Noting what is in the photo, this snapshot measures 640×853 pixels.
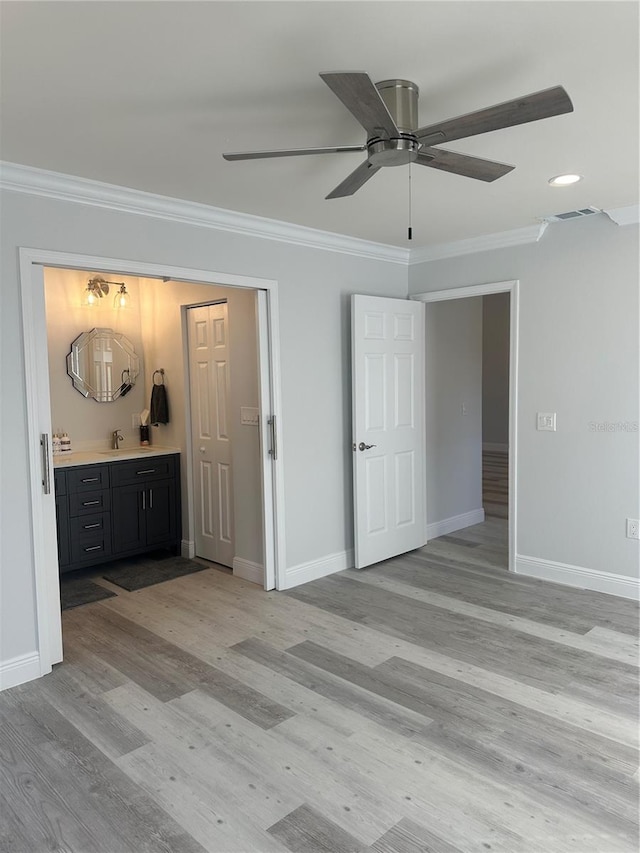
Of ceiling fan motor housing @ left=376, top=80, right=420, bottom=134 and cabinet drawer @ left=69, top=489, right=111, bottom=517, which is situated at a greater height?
ceiling fan motor housing @ left=376, top=80, right=420, bottom=134

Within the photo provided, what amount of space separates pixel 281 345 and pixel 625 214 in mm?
2321

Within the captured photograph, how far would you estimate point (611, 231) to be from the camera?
388 centimetres

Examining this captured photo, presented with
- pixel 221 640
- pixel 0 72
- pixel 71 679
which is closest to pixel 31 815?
pixel 71 679

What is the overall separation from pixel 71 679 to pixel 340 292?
307 cm

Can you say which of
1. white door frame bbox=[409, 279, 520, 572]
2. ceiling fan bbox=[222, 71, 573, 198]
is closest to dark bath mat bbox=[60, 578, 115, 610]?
white door frame bbox=[409, 279, 520, 572]

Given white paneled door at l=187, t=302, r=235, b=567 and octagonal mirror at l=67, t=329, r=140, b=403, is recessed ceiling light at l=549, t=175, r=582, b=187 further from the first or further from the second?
octagonal mirror at l=67, t=329, r=140, b=403

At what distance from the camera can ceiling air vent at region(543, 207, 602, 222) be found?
381cm

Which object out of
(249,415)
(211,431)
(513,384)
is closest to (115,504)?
(211,431)

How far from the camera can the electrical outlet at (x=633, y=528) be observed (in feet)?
12.7

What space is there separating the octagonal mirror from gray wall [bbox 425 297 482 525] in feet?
8.62

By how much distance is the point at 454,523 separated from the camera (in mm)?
5727

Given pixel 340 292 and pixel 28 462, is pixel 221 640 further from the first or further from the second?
pixel 340 292

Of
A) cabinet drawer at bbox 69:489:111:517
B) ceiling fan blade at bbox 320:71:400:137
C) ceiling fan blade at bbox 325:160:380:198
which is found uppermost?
ceiling fan blade at bbox 320:71:400:137

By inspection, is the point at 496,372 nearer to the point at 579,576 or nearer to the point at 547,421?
the point at 547,421
